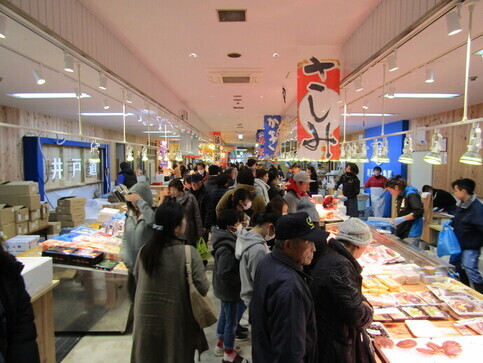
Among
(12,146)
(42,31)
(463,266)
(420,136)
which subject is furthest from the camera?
(420,136)

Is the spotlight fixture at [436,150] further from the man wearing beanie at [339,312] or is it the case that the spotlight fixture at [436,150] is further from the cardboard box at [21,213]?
the cardboard box at [21,213]

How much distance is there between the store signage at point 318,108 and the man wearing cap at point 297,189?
0.44m

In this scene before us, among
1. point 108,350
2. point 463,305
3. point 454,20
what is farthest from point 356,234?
point 108,350

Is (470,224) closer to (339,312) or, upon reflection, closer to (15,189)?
(339,312)

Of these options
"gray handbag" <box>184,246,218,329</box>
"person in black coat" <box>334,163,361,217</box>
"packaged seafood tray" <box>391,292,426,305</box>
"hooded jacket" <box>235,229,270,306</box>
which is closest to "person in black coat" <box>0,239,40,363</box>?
"gray handbag" <box>184,246,218,329</box>

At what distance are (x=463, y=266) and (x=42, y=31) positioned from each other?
236 inches

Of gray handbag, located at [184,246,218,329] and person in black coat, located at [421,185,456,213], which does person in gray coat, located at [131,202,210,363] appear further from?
person in black coat, located at [421,185,456,213]

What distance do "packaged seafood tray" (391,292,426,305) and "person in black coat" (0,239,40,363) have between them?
2783 millimetres

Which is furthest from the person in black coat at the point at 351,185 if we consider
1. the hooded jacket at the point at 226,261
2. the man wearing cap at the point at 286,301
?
the man wearing cap at the point at 286,301

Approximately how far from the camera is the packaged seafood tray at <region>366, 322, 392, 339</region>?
2172 mm

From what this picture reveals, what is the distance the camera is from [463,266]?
13.7 ft

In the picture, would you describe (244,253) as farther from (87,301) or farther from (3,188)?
(3,188)

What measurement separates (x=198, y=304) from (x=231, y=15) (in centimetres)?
366

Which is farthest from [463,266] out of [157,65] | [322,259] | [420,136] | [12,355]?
[420,136]
